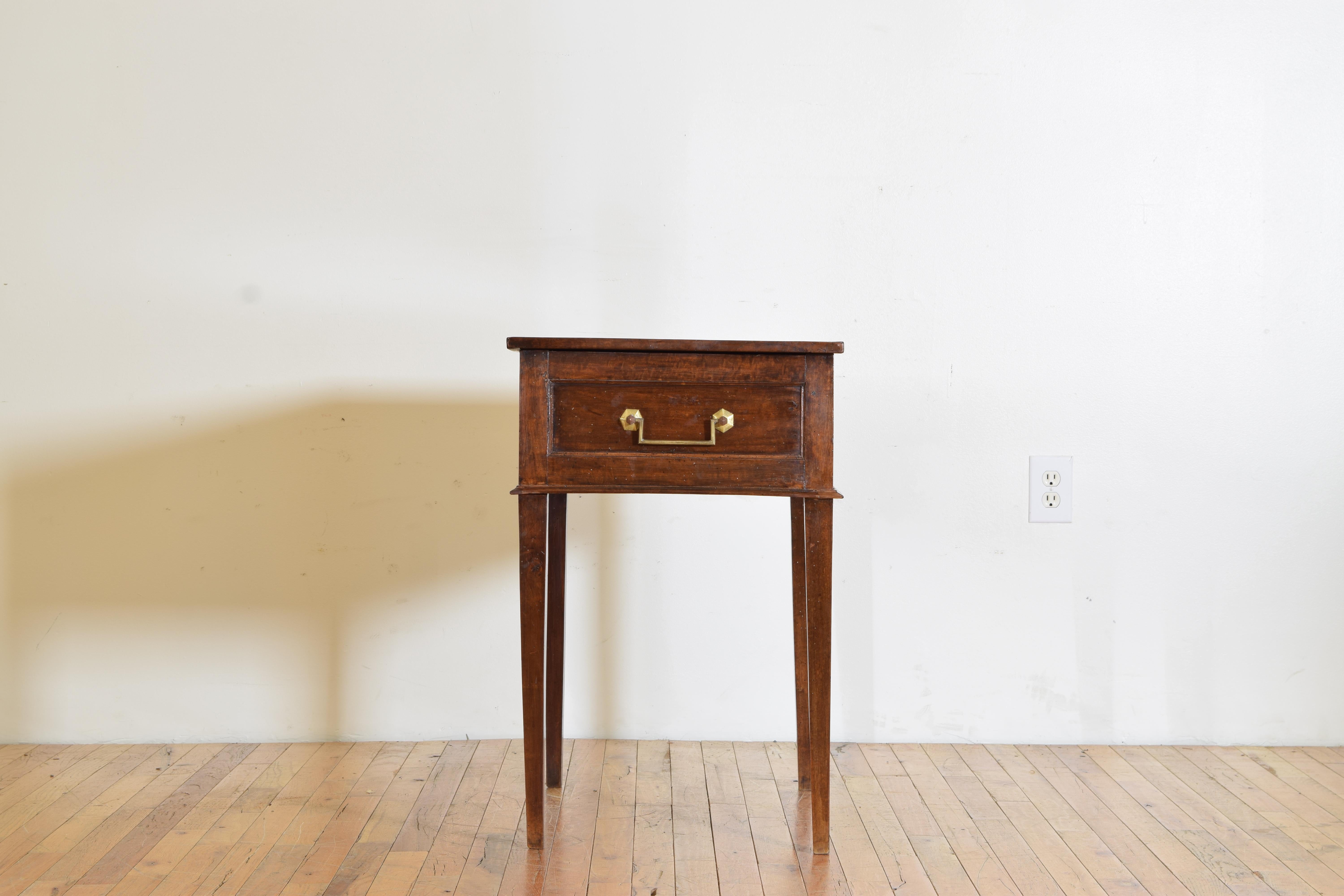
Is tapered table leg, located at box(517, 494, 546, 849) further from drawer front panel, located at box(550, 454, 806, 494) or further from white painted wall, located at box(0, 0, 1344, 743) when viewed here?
white painted wall, located at box(0, 0, 1344, 743)

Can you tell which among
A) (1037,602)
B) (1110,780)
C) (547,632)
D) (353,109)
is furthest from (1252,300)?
(353,109)

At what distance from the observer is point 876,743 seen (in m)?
1.64

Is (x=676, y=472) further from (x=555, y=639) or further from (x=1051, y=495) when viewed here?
(x=1051, y=495)

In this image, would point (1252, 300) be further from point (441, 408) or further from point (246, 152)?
Answer: point (246, 152)

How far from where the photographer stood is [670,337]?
1.64m

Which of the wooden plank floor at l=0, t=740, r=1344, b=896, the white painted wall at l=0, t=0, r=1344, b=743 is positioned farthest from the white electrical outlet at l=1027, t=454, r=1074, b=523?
the wooden plank floor at l=0, t=740, r=1344, b=896

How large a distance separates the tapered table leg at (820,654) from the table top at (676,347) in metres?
0.19

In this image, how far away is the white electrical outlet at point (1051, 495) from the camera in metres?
1.63

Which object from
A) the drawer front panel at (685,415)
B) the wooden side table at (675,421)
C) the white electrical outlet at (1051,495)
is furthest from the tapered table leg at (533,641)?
the white electrical outlet at (1051,495)

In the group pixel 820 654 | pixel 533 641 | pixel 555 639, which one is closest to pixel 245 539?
pixel 555 639

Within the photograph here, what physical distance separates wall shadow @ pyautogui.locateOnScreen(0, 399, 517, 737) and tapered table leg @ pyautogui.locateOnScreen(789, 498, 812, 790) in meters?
0.53

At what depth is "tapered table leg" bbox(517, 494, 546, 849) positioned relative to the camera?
1.17 metres

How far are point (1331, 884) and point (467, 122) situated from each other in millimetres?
1664

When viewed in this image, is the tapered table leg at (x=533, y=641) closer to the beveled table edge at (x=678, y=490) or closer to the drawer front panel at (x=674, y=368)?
the beveled table edge at (x=678, y=490)
